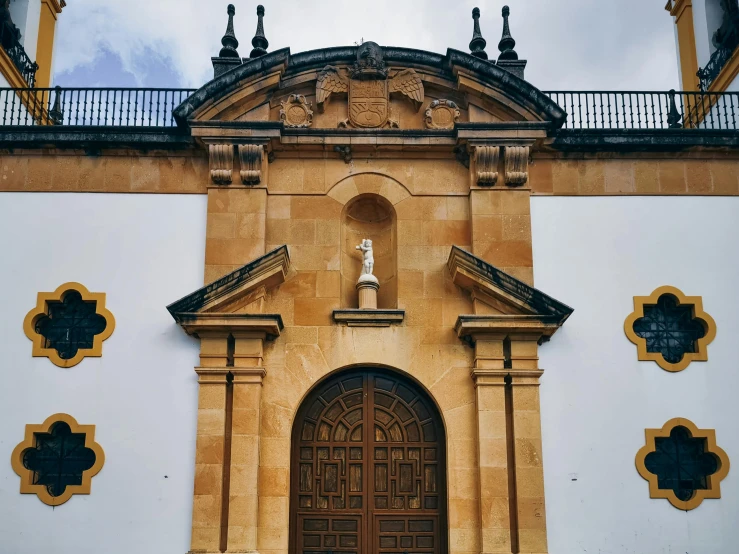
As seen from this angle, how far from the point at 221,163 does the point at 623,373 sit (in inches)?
244

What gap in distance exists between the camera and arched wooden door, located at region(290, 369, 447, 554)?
12.4m

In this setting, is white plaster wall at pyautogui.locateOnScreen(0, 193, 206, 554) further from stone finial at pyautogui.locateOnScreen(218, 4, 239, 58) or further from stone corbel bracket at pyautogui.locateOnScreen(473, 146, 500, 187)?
stone corbel bracket at pyautogui.locateOnScreen(473, 146, 500, 187)

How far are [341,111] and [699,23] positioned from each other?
8.19m

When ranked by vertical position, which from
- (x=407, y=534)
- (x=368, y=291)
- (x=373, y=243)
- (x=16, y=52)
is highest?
(x=16, y=52)

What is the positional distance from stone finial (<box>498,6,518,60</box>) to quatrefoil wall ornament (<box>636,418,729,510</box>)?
5.71m

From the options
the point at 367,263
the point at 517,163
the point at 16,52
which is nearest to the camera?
the point at 367,263

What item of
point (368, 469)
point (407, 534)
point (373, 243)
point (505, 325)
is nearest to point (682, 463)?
point (505, 325)

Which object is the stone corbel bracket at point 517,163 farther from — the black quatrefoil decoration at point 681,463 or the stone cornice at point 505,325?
the black quatrefoil decoration at point 681,463

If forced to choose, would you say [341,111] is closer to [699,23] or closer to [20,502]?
[20,502]

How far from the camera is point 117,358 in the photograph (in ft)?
42.1

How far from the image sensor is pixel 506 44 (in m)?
14.3

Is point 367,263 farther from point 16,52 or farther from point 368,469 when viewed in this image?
point 16,52

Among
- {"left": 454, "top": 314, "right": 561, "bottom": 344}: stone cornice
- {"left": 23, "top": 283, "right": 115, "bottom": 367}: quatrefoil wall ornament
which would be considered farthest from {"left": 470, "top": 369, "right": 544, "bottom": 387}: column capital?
{"left": 23, "top": 283, "right": 115, "bottom": 367}: quatrefoil wall ornament

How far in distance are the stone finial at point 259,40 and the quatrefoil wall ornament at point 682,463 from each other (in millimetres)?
7664
